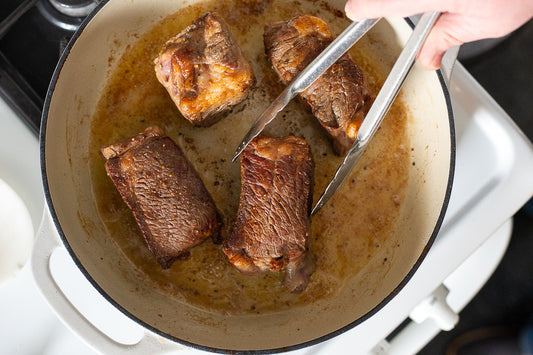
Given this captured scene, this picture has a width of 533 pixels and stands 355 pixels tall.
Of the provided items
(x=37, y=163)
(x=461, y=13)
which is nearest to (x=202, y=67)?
(x=37, y=163)

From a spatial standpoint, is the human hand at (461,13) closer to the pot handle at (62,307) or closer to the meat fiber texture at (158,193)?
the meat fiber texture at (158,193)

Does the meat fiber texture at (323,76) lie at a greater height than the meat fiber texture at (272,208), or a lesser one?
greater

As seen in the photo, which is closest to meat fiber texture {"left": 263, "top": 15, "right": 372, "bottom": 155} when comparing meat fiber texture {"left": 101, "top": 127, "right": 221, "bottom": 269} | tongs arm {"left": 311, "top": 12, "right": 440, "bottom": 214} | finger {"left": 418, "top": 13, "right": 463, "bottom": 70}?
tongs arm {"left": 311, "top": 12, "right": 440, "bottom": 214}

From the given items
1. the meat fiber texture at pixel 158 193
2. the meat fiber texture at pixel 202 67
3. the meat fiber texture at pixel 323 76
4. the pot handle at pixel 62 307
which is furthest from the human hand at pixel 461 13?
the pot handle at pixel 62 307

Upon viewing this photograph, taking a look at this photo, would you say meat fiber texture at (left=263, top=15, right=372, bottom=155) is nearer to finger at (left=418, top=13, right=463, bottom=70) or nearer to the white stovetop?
finger at (left=418, top=13, right=463, bottom=70)

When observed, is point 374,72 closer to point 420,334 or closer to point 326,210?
point 326,210

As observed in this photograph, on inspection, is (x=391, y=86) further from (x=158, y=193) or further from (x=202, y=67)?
(x=158, y=193)
